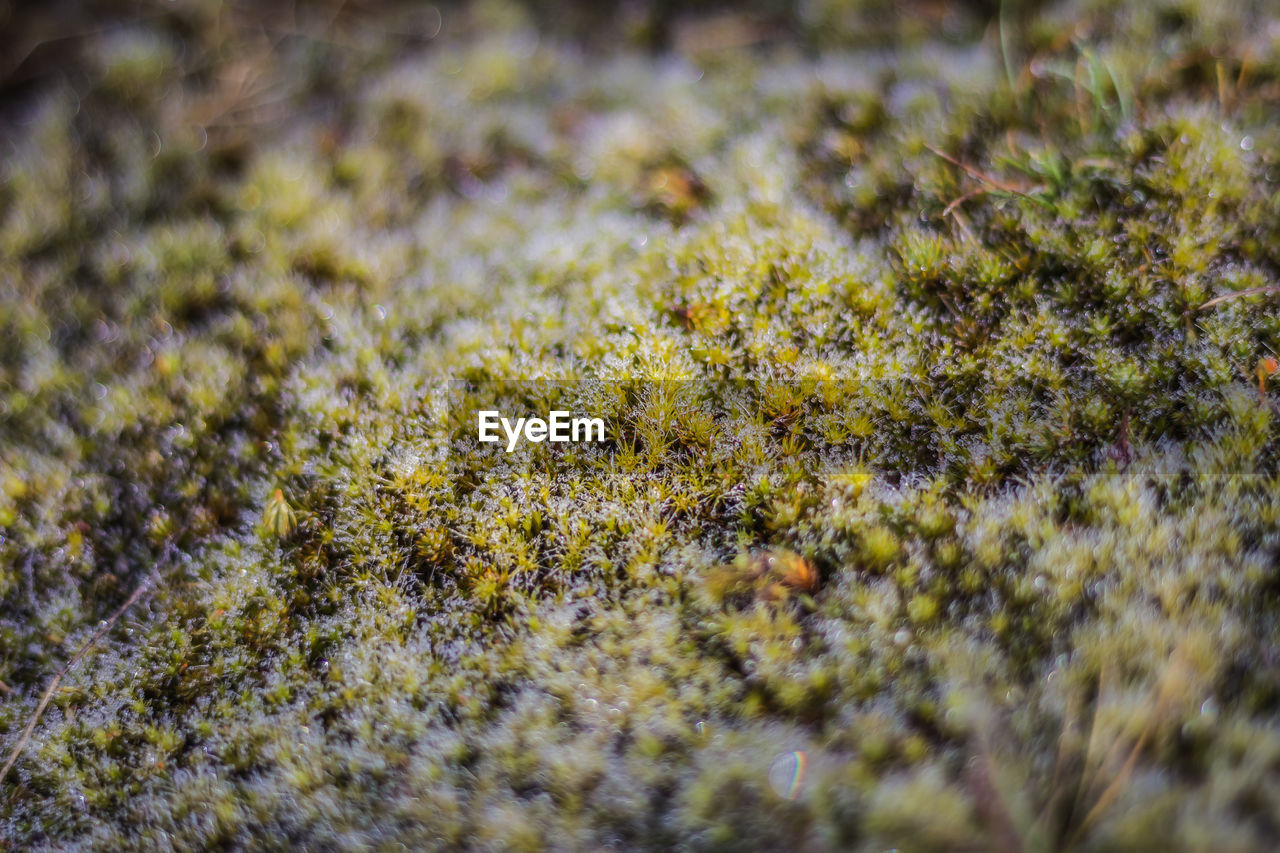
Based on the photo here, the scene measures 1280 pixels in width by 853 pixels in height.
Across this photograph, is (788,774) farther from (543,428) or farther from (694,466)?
(543,428)

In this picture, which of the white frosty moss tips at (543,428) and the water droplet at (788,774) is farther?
the white frosty moss tips at (543,428)

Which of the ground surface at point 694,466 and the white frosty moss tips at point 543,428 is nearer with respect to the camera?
the ground surface at point 694,466

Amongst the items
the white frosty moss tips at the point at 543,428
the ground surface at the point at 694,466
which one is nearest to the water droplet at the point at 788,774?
the ground surface at the point at 694,466

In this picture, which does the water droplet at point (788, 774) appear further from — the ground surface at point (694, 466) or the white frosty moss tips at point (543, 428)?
the white frosty moss tips at point (543, 428)

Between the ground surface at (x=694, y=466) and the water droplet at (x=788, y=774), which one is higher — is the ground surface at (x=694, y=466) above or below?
above

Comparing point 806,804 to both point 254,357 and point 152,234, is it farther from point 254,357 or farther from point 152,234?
point 152,234

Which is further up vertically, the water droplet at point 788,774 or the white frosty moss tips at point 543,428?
the white frosty moss tips at point 543,428

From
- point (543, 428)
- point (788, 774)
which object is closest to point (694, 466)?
point (543, 428)

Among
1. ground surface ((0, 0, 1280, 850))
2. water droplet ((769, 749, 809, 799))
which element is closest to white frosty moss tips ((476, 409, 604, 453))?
ground surface ((0, 0, 1280, 850))

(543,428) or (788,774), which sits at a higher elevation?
(543,428)
